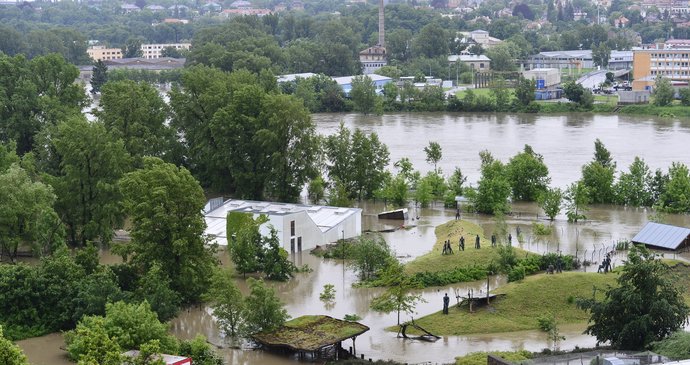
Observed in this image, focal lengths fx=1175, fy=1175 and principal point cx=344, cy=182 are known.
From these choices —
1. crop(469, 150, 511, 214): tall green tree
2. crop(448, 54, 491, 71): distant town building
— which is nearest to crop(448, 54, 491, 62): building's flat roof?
crop(448, 54, 491, 71): distant town building

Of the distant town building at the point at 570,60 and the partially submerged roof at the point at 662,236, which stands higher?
the distant town building at the point at 570,60

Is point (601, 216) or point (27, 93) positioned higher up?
point (27, 93)

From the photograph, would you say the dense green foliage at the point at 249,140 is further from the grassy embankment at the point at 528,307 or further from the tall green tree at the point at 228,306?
the tall green tree at the point at 228,306

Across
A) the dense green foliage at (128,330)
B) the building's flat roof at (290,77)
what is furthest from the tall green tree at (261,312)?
the building's flat roof at (290,77)

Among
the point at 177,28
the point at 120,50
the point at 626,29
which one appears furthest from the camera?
the point at 177,28

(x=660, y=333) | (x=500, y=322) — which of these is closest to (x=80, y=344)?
(x=500, y=322)

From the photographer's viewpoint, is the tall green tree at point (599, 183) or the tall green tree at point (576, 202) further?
the tall green tree at point (599, 183)

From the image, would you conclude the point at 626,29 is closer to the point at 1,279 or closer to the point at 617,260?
the point at 617,260
